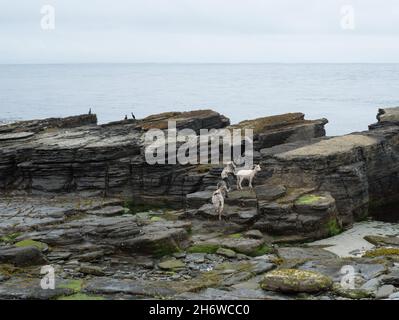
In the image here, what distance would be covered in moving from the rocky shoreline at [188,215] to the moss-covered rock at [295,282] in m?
0.05

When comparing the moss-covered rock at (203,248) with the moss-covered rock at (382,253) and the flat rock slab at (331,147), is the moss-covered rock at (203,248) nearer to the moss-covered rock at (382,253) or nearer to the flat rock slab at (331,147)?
the moss-covered rock at (382,253)

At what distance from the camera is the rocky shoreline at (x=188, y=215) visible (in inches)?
877

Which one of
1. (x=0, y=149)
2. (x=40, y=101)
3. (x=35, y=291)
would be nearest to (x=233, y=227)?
(x=35, y=291)

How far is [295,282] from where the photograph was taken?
20.6 meters

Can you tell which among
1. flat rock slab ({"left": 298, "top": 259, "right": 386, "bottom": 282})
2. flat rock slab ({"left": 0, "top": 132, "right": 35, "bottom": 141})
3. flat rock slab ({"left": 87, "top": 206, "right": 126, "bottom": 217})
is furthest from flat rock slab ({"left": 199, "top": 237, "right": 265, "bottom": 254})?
flat rock slab ({"left": 0, "top": 132, "right": 35, "bottom": 141})

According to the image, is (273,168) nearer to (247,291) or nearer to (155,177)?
(155,177)

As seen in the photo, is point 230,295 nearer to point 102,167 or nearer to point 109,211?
point 109,211

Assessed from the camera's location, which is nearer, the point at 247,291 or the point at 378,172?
the point at 247,291

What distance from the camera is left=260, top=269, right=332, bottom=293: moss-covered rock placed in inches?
811

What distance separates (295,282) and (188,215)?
14009 millimetres

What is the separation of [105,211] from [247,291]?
1742 cm

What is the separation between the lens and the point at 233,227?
31.9 meters

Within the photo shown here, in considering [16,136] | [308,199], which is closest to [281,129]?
[308,199]

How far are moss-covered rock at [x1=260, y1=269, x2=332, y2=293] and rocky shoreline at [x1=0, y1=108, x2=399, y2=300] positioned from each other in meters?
0.05
